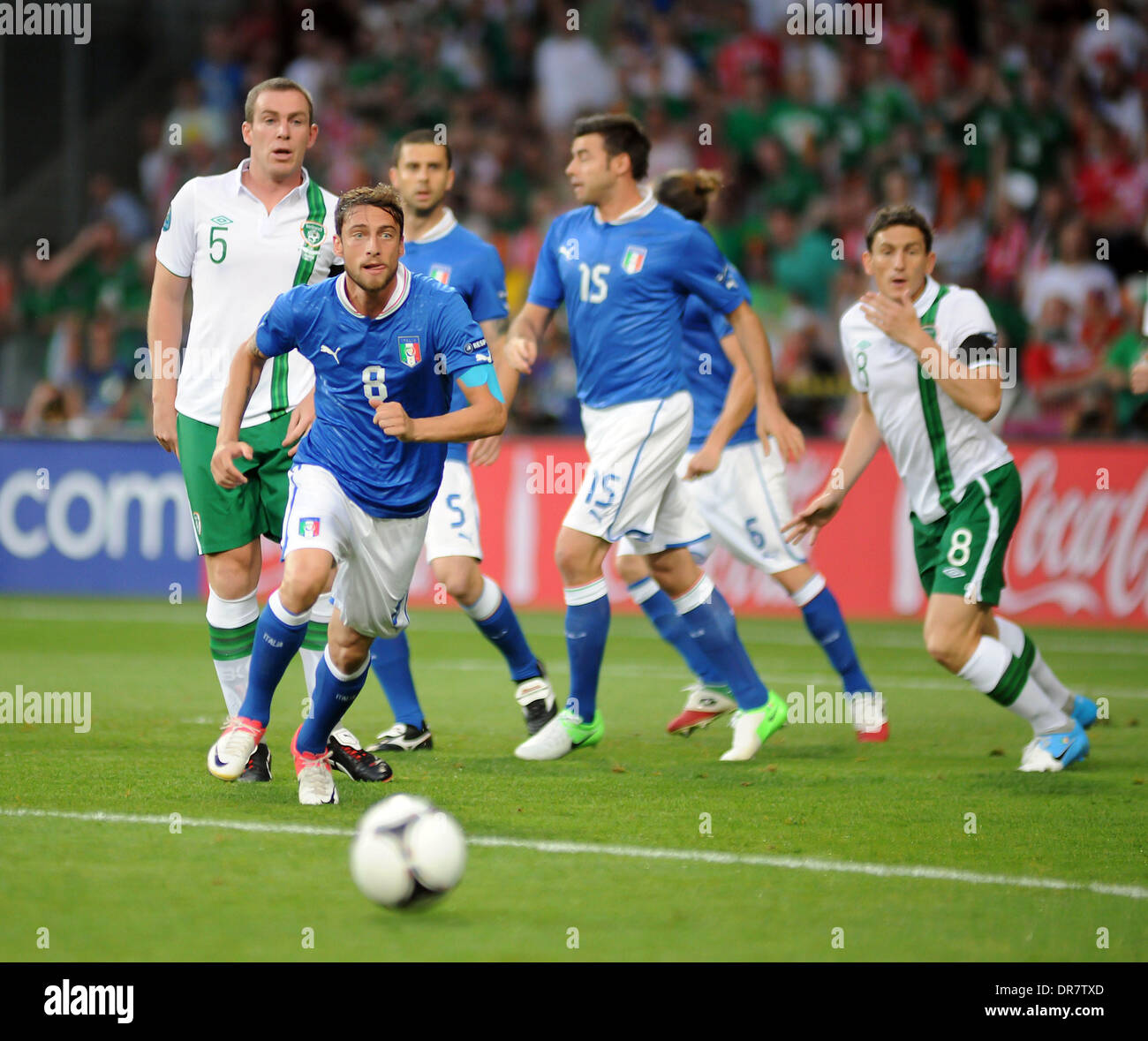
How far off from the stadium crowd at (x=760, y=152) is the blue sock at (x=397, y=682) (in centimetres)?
661

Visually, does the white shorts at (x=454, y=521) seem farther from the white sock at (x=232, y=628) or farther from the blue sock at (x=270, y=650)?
the blue sock at (x=270, y=650)

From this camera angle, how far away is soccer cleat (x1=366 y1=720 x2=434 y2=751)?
728 centimetres

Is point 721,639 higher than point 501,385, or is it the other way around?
point 501,385

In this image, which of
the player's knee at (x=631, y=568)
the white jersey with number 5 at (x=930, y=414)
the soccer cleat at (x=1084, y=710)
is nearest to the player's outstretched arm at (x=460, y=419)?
the white jersey with number 5 at (x=930, y=414)

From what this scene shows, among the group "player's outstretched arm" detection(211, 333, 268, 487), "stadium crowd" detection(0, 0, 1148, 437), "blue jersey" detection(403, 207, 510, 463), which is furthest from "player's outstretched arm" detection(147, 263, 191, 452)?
"stadium crowd" detection(0, 0, 1148, 437)

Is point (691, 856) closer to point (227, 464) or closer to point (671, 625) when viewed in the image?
point (227, 464)

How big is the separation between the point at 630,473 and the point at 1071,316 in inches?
303

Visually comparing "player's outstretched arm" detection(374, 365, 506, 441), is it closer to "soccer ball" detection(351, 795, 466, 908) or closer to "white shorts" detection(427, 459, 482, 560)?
"soccer ball" detection(351, 795, 466, 908)

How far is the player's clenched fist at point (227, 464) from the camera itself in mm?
5828

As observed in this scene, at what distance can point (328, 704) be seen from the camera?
19.2 feet

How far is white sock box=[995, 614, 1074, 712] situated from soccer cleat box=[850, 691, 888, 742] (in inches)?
35.1

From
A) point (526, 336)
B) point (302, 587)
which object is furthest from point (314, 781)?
point (526, 336)

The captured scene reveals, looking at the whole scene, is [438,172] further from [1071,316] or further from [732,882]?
[1071,316]

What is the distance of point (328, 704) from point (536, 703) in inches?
73.5
